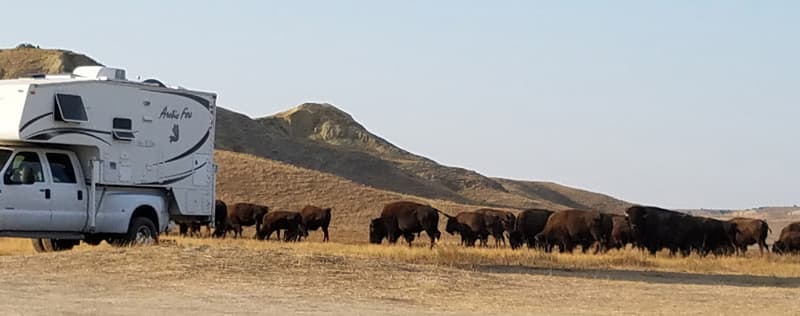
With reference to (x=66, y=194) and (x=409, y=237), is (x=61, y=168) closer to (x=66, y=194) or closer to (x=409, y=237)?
(x=66, y=194)

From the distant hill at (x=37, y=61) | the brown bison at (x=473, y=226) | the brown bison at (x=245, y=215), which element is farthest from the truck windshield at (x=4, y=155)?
the distant hill at (x=37, y=61)

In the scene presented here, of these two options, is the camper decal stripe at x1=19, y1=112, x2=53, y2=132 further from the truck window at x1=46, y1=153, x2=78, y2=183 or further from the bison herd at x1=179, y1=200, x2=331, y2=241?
the bison herd at x1=179, y1=200, x2=331, y2=241

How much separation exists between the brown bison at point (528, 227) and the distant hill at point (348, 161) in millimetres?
47836

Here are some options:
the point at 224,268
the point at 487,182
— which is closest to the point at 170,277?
the point at 224,268

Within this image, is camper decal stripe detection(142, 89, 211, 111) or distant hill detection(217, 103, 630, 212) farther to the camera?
distant hill detection(217, 103, 630, 212)

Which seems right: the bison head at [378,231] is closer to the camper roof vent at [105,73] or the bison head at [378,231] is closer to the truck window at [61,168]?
the camper roof vent at [105,73]

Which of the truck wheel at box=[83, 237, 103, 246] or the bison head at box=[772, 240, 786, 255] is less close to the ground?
the bison head at box=[772, 240, 786, 255]

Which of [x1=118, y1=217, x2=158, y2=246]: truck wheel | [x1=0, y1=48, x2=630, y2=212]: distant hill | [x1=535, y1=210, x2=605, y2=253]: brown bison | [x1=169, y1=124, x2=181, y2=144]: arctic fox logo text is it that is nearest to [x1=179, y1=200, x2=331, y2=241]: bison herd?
[x1=535, y1=210, x2=605, y2=253]: brown bison

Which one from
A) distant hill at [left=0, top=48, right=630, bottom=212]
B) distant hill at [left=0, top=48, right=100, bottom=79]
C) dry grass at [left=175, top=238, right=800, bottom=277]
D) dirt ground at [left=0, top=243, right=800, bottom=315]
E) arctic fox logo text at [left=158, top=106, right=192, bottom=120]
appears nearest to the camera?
dirt ground at [left=0, top=243, right=800, bottom=315]

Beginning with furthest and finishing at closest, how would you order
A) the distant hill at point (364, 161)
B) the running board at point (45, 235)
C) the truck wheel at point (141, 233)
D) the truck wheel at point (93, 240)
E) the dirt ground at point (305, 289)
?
the distant hill at point (364, 161)
the truck wheel at point (141, 233)
the truck wheel at point (93, 240)
the running board at point (45, 235)
the dirt ground at point (305, 289)

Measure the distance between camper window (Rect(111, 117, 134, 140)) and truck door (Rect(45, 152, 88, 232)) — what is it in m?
0.96

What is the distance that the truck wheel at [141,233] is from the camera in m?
25.7

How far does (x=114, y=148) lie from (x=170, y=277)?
20.7 ft

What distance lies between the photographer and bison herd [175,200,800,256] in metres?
40.8
